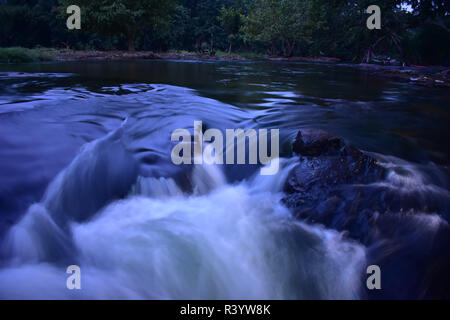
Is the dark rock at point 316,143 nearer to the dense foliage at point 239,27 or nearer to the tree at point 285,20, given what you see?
the dense foliage at point 239,27

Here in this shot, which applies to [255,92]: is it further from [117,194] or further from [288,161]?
[117,194]

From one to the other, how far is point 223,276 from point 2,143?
3.12 m

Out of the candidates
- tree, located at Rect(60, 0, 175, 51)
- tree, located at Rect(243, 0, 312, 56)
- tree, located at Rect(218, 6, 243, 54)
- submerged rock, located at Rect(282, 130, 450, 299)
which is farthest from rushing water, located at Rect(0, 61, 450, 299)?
tree, located at Rect(218, 6, 243, 54)

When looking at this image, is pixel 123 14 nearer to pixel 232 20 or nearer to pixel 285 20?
pixel 285 20

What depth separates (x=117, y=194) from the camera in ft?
11.0

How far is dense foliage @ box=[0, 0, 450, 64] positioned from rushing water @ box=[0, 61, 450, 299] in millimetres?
15761

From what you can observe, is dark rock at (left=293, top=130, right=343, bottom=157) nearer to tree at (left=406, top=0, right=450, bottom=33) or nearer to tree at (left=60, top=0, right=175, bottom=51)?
tree at (left=406, top=0, right=450, bottom=33)

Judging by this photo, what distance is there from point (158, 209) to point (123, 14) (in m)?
25.4

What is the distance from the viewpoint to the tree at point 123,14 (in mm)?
24156

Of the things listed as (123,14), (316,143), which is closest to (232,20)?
(123,14)

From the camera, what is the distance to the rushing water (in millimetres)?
2369

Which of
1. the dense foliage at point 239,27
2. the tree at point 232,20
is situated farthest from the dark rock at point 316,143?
the tree at point 232,20

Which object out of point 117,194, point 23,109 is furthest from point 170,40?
point 117,194

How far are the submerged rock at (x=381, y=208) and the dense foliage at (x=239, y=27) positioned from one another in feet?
53.1
